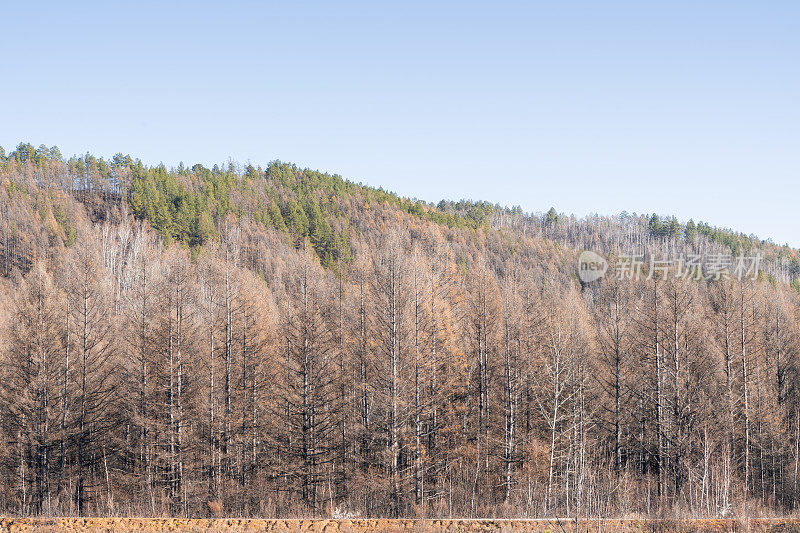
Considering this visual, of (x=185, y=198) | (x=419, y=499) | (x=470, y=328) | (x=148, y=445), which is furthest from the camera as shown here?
(x=185, y=198)

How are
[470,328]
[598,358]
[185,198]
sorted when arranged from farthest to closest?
[185,198], [598,358], [470,328]

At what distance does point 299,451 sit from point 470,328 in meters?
14.3

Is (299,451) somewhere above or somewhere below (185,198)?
below

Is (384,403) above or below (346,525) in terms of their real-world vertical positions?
above

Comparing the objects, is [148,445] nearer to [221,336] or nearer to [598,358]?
[221,336]

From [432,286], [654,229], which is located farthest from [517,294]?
[654,229]

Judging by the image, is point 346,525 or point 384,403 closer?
point 346,525

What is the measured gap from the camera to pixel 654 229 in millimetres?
175125

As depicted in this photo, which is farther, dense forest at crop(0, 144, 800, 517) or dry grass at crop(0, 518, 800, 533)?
dense forest at crop(0, 144, 800, 517)

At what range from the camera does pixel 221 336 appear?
34.0 m

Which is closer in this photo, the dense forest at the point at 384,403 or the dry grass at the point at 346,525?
the dry grass at the point at 346,525

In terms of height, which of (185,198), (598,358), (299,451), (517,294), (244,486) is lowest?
(244,486)

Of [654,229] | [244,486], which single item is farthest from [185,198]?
[654,229]

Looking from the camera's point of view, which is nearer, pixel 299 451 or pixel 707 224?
pixel 299 451
